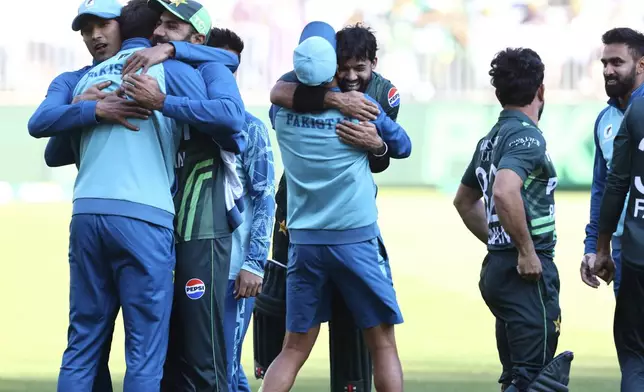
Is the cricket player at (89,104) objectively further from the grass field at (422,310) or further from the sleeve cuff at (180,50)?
the grass field at (422,310)

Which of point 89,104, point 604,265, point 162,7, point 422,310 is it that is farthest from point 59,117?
point 422,310

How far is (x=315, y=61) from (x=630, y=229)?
137cm

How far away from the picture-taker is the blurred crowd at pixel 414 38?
65.9 feet

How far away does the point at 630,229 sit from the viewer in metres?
4.38

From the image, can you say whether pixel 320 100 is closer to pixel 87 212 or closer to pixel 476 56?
pixel 87 212

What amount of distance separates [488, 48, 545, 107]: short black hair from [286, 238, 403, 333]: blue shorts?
85 cm

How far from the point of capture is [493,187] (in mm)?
4680

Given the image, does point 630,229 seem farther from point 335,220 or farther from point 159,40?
point 159,40

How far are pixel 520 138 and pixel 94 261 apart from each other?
71.0 inches

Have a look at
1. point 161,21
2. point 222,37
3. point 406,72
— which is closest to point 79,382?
point 161,21

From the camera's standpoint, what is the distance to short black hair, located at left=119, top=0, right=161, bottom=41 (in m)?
4.25

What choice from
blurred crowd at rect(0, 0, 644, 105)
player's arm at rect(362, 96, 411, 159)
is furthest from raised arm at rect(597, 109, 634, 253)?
blurred crowd at rect(0, 0, 644, 105)

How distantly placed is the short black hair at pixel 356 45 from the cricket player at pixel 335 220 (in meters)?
0.04

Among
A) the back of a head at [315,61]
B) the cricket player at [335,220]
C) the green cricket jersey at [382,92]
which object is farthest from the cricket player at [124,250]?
the green cricket jersey at [382,92]
